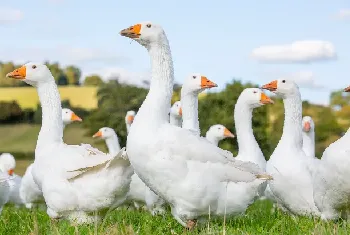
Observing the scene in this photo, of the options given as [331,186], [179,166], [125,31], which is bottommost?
[331,186]

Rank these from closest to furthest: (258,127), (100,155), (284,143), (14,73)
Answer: (100,155) → (14,73) → (284,143) → (258,127)

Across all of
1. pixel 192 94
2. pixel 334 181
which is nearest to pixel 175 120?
pixel 192 94

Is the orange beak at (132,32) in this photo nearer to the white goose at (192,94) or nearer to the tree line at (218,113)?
the white goose at (192,94)

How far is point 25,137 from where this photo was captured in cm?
4566

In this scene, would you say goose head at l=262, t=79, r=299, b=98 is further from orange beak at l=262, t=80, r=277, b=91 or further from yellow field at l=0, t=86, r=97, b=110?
yellow field at l=0, t=86, r=97, b=110

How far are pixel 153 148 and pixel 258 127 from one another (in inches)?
1313

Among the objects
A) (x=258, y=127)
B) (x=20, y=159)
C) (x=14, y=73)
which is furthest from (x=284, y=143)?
(x=20, y=159)

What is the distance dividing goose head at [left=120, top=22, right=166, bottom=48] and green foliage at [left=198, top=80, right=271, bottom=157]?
31148 millimetres

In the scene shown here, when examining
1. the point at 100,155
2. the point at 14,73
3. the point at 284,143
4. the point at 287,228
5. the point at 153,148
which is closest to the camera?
the point at 153,148

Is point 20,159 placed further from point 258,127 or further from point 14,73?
point 14,73

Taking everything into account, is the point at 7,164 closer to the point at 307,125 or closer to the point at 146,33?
the point at 307,125

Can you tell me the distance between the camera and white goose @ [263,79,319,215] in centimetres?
955

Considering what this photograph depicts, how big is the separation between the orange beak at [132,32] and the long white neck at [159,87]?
245 mm

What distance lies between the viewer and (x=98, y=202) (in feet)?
26.0
